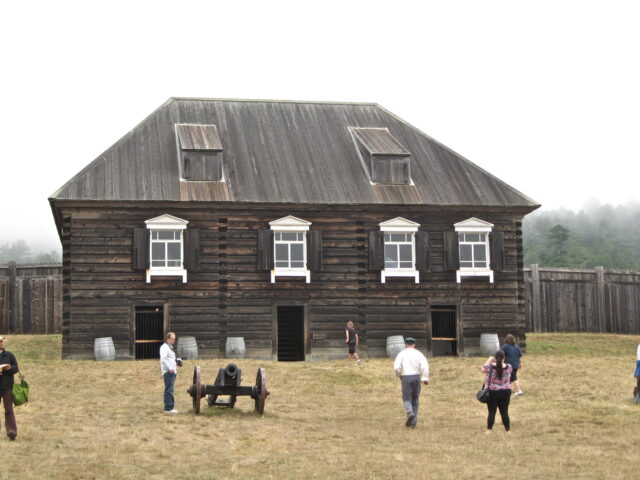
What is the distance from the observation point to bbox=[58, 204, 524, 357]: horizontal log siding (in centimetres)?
3262

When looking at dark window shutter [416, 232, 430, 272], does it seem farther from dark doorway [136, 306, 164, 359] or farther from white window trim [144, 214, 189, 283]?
dark doorway [136, 306, 164, 359]

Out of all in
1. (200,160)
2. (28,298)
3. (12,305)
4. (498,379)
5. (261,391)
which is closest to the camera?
(498,379)

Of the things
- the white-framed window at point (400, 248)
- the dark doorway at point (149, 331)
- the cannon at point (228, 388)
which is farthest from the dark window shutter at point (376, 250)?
the cannon at point (228, 388)

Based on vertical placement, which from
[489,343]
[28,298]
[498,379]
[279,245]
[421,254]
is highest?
[279,245]

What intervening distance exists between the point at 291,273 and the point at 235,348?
3290mm

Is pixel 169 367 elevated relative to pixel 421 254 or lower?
lower

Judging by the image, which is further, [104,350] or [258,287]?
[258,287]

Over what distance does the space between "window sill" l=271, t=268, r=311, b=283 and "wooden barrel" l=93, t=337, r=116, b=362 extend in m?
5.98

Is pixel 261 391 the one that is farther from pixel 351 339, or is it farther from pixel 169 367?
pixel 351 339

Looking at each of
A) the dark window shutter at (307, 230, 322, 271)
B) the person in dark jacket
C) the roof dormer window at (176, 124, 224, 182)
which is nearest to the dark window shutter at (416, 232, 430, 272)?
the dark window shutter at (307, 230, 322, 271)

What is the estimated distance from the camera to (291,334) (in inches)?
1443

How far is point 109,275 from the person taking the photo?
32.7m

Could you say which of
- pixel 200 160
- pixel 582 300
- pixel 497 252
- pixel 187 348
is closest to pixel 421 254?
pixel 497 252

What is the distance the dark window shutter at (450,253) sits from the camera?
1373 inches
